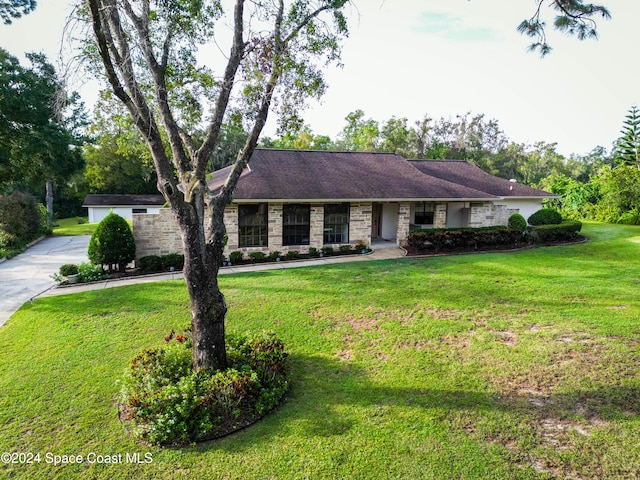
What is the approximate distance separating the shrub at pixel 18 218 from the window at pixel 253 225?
45.5 ft

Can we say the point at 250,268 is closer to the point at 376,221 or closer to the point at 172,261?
the point at 172,261

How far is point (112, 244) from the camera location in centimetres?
1348

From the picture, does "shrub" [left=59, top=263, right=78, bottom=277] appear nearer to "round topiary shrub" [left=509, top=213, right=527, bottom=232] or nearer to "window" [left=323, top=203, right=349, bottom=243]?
"window" [left=323, top=203, right=349, bottom=243]

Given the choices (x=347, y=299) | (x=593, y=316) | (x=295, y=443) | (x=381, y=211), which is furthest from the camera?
(x=381, y=211)

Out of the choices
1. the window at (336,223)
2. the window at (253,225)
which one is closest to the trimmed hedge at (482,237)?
the window at (336,223)

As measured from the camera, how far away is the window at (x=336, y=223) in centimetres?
1684

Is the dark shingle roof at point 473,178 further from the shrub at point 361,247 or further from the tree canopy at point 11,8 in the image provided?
the tree canopy at point 11,8

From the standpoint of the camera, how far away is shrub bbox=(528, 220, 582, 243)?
17550 millimetres

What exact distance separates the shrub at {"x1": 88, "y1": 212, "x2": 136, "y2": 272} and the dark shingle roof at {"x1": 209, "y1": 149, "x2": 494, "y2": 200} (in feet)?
12.0

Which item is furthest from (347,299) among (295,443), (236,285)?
(295,443)

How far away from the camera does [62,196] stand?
Result: 145 ft

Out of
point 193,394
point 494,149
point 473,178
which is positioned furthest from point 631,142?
point 193,394

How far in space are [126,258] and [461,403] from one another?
1209 cm

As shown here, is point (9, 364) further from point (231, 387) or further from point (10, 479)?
point (231, 387)
